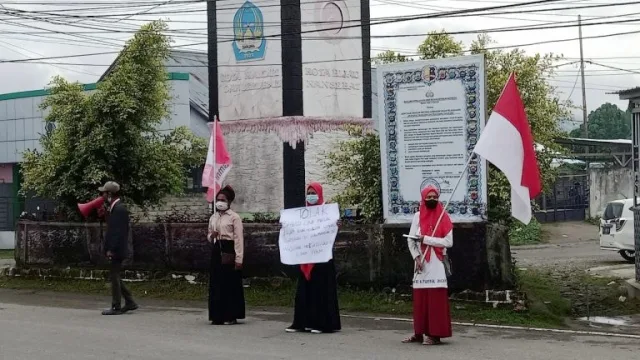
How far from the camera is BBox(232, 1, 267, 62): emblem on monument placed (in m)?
21.9

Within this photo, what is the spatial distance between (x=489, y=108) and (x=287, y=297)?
508 centimetres

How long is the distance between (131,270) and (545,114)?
8.07 meters

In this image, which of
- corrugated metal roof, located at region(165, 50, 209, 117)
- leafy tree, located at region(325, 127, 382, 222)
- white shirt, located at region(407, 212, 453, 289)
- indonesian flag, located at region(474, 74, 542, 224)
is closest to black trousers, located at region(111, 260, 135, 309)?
leafy tree, located at region(325, 127, 382, 222)

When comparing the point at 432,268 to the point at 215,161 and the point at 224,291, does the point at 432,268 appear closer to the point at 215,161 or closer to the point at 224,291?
the point at 224,291

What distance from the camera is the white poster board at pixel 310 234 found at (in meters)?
10.7

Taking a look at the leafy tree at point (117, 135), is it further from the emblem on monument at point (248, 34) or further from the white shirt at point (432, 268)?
the white shirt at point (432, 268)

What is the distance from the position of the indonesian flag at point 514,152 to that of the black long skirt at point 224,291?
352 centimetres

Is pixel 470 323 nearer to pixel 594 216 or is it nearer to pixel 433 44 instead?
pixel 433 44

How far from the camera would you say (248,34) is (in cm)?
2216

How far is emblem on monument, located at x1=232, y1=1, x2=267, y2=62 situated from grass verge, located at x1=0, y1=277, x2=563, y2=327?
26.4 ft

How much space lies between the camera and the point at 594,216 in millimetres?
37562

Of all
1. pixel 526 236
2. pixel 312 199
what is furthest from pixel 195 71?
pixel 312 199

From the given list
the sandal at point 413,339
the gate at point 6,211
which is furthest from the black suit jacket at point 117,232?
the gate at point 6,211

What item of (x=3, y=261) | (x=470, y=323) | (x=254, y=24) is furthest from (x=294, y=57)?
(x=470, y=323)
